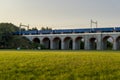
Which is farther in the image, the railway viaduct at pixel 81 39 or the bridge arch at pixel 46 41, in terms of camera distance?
the bridge arch at pixel 46 41

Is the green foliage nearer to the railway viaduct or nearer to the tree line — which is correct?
the tree line

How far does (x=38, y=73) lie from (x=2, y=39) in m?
65.4

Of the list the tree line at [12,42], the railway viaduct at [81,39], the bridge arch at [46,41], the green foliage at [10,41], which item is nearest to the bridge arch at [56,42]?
the railway viaduct at [81,39]

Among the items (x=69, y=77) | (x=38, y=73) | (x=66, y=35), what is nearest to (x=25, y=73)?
(x=38, y=73)

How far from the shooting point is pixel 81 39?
8356cm

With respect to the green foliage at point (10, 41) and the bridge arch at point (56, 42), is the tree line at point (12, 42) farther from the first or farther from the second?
the bridge arch at point (56, 42)

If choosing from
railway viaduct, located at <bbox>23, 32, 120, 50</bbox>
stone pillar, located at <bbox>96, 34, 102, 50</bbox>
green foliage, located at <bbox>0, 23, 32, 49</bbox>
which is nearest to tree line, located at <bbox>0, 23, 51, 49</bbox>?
green foliage, located at <bbox>0, 23, 32, 49</bbox>

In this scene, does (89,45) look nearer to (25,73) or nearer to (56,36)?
(56,36)

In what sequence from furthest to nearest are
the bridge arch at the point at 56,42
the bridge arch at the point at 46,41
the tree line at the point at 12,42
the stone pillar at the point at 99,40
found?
the bridge arch at the point at 46,41 < the bridge arch at the point at 56,42 < the stone pillar at the point at 99,40 < the tree line at the point at 12,42

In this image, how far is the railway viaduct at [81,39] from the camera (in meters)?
74.3

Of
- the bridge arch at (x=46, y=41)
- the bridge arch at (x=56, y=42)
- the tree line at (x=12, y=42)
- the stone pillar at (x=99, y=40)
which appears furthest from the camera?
the bridge arch at (x=46, y=41)

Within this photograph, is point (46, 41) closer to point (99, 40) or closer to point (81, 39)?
point (81, 39)

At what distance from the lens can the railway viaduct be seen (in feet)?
244

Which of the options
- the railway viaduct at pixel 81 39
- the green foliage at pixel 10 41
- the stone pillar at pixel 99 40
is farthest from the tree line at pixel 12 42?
the stone pillar at pixel 99 40
